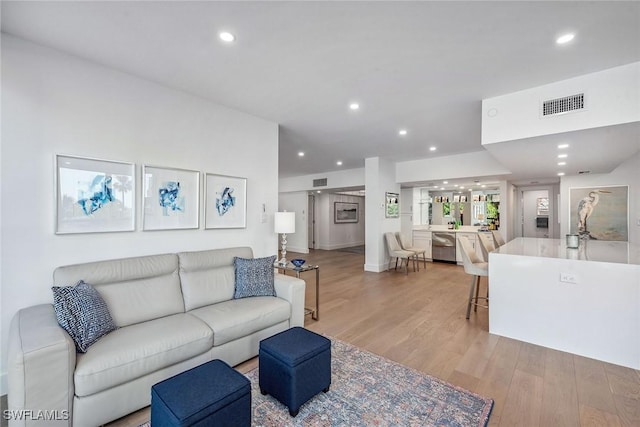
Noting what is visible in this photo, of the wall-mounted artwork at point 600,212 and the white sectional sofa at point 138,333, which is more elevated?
the wall-mounted artwork at point 600,212

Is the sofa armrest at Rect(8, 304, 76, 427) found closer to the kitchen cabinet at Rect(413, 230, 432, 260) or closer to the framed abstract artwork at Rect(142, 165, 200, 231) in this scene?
the framed abstract artwork at Rect(142, 165, 200, 231)

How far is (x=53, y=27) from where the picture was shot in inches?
76.7

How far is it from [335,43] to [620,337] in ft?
11.7

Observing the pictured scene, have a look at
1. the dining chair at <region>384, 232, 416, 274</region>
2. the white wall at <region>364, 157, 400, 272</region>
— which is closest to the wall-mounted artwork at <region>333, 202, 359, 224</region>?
the white wall at <region>364, 157, 400, 272</region>

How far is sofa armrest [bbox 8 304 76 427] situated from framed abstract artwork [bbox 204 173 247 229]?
168cm

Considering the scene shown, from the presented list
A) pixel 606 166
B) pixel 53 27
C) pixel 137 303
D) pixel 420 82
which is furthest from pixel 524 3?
pixel 606 166

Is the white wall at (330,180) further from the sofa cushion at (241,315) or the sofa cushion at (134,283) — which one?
the sofa cushion at (134,283)

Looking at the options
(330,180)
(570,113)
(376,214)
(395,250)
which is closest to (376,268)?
(395,250)

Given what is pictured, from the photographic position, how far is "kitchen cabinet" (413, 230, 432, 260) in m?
7.53

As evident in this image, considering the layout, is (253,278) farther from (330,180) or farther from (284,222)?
(330,180)

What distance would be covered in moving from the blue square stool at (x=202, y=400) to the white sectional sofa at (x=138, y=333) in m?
0.43

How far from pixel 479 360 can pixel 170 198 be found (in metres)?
3.40

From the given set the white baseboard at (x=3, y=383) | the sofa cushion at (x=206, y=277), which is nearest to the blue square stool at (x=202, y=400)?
the sofa cushion at (x=206, y=277)

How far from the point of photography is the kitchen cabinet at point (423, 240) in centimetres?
753
